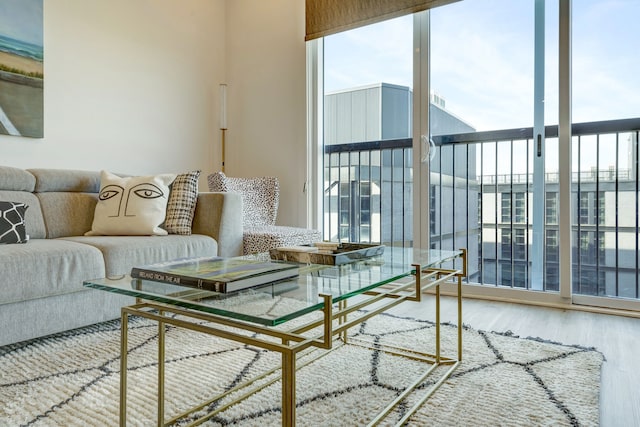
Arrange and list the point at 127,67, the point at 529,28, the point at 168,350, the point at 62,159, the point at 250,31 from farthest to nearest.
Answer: the point at 250,31 < the point at 127,67 < the point at 62,159 < the point at 529,28 < the point at 168,350

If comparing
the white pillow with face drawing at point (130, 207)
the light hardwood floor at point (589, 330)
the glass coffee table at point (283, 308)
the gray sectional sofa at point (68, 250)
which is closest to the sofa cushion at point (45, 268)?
the gray sectional sofa at point (68, 250)

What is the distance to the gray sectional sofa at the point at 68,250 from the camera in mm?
1645

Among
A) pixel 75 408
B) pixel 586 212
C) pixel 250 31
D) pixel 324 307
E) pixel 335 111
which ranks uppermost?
pixel 250 31

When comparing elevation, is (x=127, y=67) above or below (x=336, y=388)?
above

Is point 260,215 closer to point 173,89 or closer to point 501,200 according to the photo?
point 173,89

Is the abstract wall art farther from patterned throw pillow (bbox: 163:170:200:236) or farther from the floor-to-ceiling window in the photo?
the floor-to-ceiling window

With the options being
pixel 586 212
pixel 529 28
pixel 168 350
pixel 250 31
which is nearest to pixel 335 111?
pixel 250 31

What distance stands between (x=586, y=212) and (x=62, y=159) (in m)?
3.32

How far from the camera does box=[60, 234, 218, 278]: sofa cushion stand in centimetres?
195

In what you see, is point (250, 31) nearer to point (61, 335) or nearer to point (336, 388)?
point (61, 335)

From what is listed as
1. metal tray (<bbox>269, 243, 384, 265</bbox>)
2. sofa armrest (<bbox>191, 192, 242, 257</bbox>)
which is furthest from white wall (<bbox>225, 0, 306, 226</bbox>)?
metal tray (<bbox>269, 243, 384, 265</bbox>)

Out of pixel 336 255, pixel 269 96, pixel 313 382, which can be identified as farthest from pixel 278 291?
pixel 269 96

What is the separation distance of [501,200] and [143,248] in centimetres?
223

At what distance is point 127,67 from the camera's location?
123 inches
